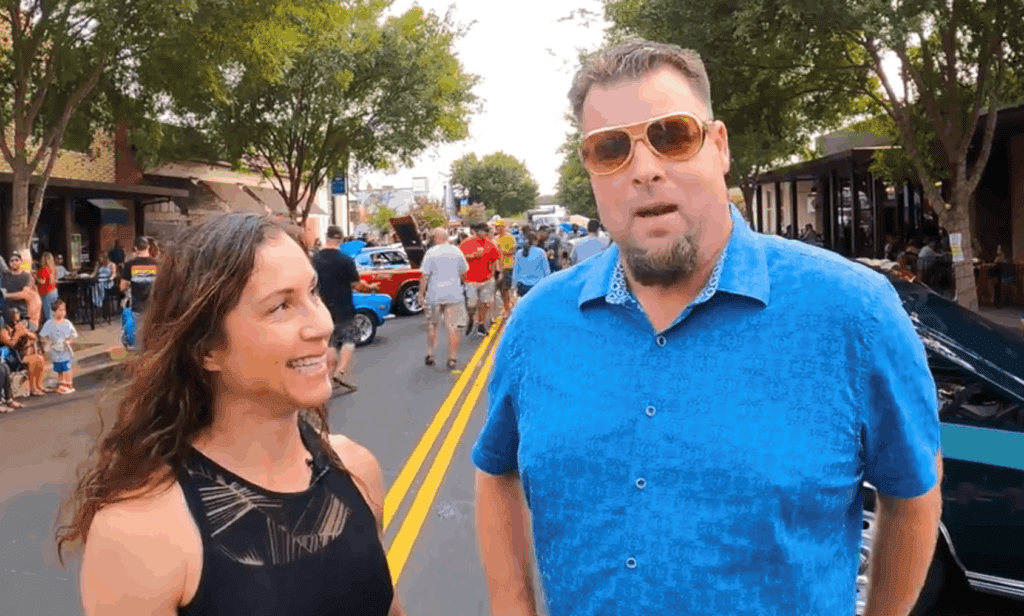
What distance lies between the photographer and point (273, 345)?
219 centimetres

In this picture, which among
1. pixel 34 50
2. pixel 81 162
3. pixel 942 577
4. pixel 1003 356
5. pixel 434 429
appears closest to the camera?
pixel 942 577

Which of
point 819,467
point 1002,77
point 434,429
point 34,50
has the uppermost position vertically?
point 34,50

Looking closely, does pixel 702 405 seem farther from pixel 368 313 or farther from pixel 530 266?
pixel 368 313

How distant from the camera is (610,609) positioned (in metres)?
2.04

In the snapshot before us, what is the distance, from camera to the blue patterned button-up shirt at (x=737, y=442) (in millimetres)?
1962

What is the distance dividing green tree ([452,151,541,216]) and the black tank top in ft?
358

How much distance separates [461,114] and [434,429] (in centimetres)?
2813

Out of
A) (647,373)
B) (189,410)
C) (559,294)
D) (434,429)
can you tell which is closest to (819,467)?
(647,373)

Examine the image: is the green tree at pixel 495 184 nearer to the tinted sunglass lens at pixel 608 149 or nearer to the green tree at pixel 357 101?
the green tree at pixel 357 101

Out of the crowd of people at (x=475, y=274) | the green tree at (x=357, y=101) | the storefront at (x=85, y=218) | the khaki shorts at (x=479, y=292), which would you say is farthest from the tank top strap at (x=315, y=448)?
the green tree at (x=357, y=101)

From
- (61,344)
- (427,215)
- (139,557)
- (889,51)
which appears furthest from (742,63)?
(427,215)

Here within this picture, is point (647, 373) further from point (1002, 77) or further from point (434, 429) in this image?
point (1002, 77)

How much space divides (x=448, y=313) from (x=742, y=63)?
7.59 m

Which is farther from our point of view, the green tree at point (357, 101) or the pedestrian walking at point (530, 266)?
the green tree at point (357, 101)
